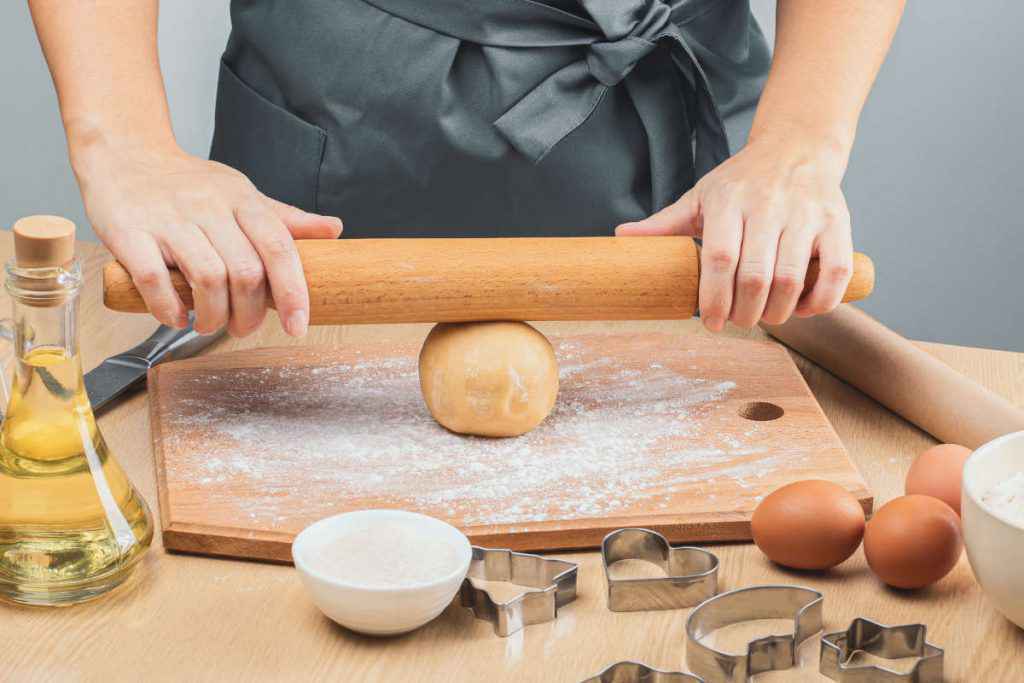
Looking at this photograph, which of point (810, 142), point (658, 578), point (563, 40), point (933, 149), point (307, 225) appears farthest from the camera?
point (933, 149)

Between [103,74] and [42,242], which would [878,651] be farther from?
[103,74]

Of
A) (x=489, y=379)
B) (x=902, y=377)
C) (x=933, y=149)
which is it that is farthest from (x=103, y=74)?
(x=933, y=149)

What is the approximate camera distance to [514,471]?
3.61 feet

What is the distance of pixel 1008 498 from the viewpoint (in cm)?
86

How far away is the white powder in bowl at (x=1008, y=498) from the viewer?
848mm

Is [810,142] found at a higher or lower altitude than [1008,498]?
higher

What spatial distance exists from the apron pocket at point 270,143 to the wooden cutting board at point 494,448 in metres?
0.33

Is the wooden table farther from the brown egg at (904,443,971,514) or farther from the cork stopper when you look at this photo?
the cork stopper

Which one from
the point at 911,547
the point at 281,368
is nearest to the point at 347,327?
the point at 281,368

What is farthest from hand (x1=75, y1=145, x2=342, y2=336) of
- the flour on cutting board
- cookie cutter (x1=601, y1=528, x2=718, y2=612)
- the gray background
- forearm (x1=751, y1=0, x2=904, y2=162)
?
the gray background

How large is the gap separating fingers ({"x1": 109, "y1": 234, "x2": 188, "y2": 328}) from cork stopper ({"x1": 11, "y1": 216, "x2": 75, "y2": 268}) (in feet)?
0.95

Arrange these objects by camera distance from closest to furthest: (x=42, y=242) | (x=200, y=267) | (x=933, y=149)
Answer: (x=42, y=242)
(x=200, y=267)
(x=933, y=149)

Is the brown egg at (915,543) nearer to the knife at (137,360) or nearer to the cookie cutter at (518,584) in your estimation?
the cookie cutter at (518,584)

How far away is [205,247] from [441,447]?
289 millimetres
